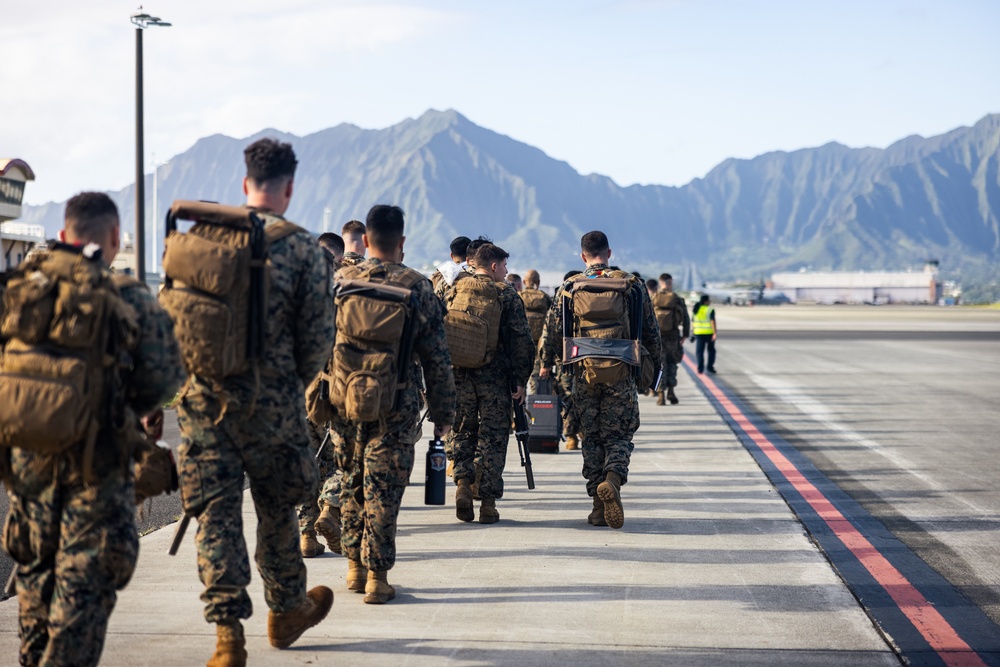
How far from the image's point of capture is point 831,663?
16.6 ft

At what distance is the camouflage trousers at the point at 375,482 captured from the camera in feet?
19.2

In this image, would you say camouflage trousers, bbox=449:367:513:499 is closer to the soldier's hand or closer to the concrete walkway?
the concrete walkway

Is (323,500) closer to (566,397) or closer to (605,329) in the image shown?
(605,329)

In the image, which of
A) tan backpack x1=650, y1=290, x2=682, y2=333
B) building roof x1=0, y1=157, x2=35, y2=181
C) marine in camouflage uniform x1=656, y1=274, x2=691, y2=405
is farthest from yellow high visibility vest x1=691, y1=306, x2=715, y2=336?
building roof x1=0, y1=157, x2=35, y2=181

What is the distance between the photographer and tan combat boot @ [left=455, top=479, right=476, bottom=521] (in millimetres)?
8336

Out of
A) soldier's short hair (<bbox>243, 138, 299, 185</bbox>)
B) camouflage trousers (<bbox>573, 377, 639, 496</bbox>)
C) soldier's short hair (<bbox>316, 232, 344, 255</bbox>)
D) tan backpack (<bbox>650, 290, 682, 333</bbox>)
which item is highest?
soldier's short hair (<bbox>243, 138, 299, 185</bbox>)

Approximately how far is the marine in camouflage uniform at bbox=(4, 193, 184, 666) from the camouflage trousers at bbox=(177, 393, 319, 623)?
1.83 ft

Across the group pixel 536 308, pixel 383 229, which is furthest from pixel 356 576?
pixel 536 308

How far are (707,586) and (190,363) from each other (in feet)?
11.2

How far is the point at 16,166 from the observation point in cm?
4794

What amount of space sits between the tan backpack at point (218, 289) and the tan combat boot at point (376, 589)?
5.77 feet

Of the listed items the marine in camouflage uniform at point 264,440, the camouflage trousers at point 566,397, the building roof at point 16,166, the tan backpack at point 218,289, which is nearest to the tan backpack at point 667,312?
the camouflage trousers at point 566,397

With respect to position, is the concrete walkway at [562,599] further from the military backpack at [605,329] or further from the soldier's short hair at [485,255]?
the soldier's short hair at [485,255]

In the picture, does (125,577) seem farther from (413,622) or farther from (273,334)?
(413,622)
